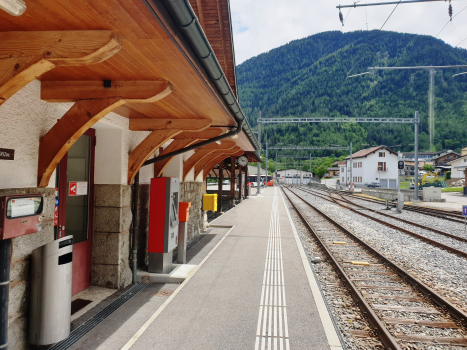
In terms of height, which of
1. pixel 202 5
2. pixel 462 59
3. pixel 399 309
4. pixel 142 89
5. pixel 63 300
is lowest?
pixel 399 309

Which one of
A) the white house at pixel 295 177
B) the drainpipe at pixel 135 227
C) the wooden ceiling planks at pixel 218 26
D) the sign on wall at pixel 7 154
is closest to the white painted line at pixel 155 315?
the drainpipe at pixel 135 227

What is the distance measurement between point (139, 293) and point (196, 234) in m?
4.88

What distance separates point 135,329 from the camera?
3918 mm

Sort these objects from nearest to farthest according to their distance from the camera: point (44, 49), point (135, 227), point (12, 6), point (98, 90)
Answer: point (12, 6), point (44, 49), point (98, 90), point (135, 227)

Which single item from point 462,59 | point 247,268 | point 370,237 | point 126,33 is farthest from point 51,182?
point 462,59

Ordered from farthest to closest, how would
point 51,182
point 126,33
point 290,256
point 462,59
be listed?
point 462,59
point 290,256
point 51,182
point 126,33

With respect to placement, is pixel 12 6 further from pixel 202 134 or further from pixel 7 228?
pixel 202 134

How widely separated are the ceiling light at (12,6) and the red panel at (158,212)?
4.14 meters

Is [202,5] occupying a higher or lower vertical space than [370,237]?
higher

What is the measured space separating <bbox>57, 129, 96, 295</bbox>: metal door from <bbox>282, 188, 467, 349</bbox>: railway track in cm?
423

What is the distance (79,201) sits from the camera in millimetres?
5070

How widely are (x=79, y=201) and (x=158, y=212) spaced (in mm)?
1319

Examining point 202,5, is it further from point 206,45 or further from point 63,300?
point 63,300

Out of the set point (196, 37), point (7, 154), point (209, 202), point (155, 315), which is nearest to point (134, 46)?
point (196, 37)
